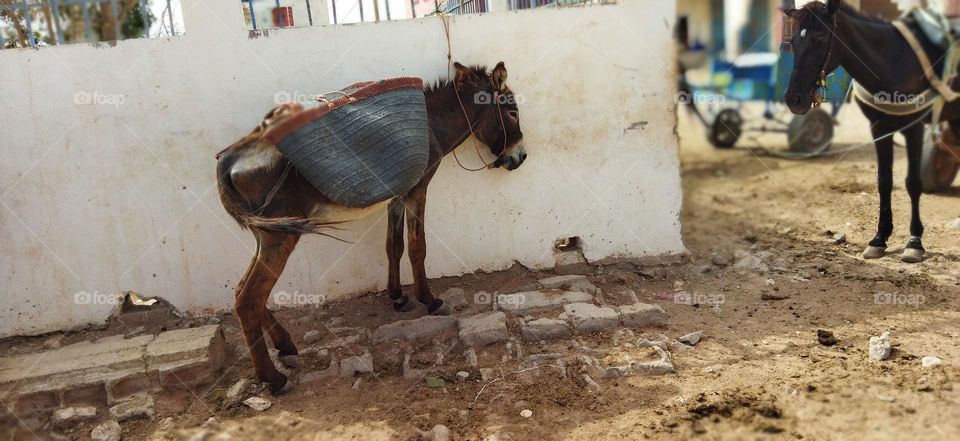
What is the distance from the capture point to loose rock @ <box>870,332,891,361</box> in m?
3.77

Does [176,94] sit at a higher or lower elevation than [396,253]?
higher

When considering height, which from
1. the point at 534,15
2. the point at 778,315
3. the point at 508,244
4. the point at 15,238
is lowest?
the point at 778,315

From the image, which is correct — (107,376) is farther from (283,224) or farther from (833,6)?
(833,6)

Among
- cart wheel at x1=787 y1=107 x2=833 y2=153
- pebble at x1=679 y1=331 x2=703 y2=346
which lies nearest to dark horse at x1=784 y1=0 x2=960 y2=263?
pebble at x1=679 y1=331 x2=703 y2=346

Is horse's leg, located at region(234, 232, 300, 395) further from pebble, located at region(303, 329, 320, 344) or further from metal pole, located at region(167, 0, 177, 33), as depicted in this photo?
metal pole, located at region(167, 0, 177, 33)

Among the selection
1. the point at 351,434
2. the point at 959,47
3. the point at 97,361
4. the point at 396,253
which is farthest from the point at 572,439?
the point at 959,47

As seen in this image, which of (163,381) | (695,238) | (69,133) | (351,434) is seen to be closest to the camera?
A: (351,434)

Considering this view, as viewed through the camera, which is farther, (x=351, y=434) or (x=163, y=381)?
(x=163, y=381)

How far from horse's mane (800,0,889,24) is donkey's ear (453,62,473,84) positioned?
250cm

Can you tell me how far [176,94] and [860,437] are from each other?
15.0ft

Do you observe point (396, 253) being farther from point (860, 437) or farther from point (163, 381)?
point (860, 437)

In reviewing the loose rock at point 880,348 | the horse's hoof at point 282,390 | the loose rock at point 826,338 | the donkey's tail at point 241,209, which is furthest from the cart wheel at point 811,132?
the horse's hoof at point 282,390

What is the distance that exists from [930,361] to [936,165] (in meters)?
3.72

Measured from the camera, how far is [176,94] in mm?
4535
